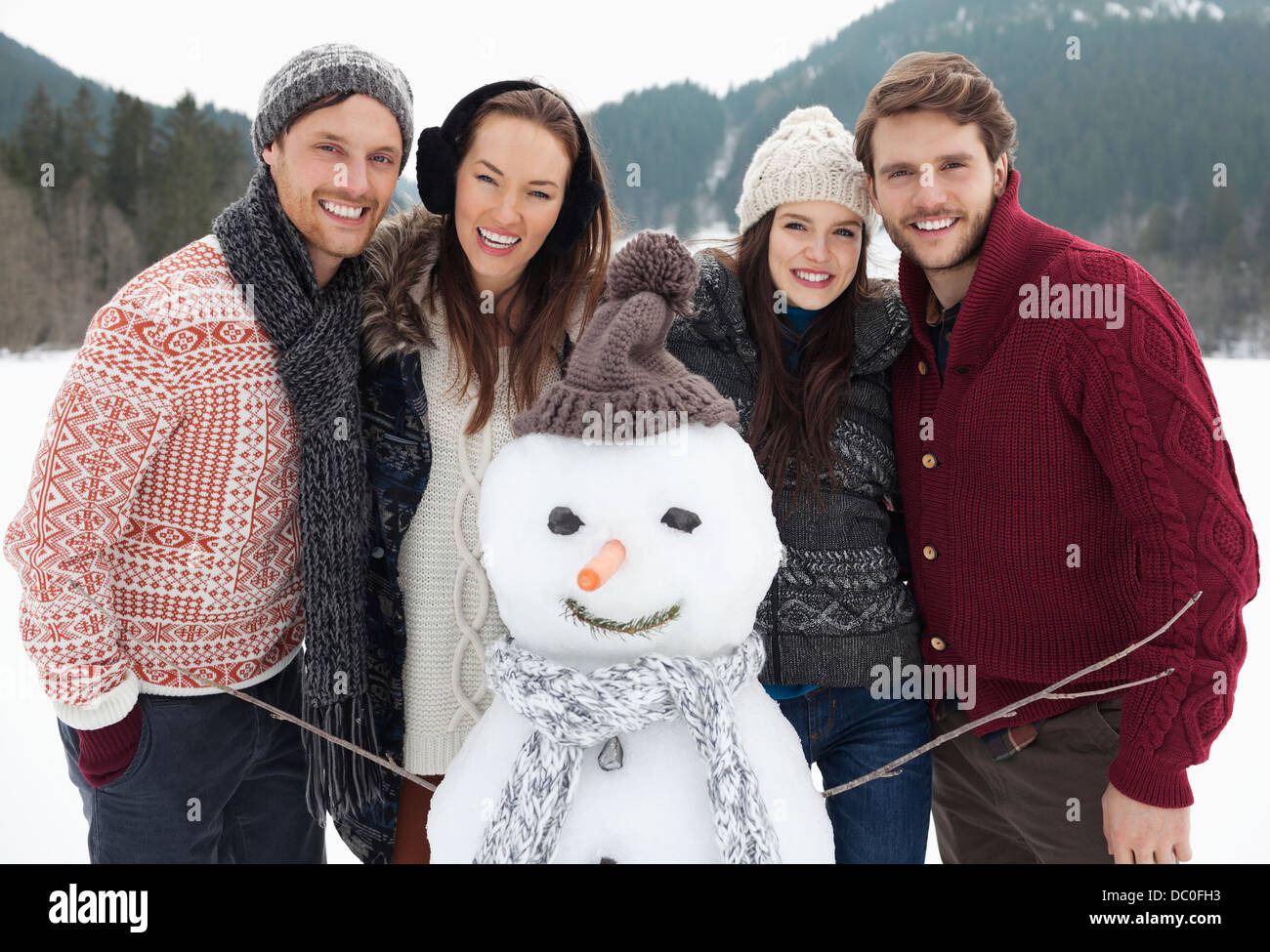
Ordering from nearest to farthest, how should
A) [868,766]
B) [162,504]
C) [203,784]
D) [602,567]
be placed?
[602,567]
[162,504]
[203,784]
[868,766]

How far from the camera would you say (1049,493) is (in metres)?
1.34

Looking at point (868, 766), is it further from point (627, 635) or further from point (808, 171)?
point (808, 171)

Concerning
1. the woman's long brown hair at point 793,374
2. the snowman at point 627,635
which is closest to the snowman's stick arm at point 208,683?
the snowman at point 627,635

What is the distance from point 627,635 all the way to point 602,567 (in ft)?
0.39

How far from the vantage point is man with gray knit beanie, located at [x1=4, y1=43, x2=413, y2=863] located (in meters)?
1.18

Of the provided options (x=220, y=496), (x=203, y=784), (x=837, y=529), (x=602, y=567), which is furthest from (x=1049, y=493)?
(x=203, y=784)

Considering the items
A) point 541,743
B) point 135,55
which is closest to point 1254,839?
point 541,743

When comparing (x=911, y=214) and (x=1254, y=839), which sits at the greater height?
(x=911, y=214)

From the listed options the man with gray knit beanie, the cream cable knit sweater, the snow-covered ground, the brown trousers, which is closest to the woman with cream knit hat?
the brown trousers

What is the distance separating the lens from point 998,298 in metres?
1.39

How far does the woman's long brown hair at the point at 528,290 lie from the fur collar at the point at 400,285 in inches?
0.9

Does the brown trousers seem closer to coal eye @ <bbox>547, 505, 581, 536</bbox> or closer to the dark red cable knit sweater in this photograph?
the dark red cable knit sweater
